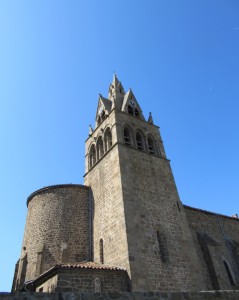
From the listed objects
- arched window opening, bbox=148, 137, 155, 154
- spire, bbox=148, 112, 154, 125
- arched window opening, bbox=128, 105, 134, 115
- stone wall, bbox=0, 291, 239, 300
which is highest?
arched window opening, bbox=128, 105, 134, 115

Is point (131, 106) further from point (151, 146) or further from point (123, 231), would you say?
point (123, 231)

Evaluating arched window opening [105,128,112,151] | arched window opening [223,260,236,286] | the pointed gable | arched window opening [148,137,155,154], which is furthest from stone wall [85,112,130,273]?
arched window opening [223,260,236,286]

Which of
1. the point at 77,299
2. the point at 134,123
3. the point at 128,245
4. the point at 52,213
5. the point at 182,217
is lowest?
the point at 77,299

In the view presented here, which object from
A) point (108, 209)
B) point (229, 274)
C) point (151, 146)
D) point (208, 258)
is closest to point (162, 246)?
point (108, 209)

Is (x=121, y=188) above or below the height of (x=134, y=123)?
below

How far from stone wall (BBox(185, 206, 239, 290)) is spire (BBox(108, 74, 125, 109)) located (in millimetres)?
10907

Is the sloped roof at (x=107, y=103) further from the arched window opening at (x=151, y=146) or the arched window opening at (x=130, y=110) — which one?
the arched window opening at (x=151, y=146)

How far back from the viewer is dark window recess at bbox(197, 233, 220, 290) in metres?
15.9

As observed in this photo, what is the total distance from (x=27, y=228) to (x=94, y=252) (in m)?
5.29

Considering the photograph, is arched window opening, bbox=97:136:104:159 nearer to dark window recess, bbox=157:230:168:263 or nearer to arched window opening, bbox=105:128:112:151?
arched window opening, bbox=105:128:112:151

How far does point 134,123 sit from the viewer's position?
21.0 m

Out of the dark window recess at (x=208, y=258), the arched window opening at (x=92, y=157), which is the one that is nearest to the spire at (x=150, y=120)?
the arched window opening at (x=92, y=157)

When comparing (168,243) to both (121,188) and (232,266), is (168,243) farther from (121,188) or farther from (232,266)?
(232,266)

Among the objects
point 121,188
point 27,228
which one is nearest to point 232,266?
point 121,188
